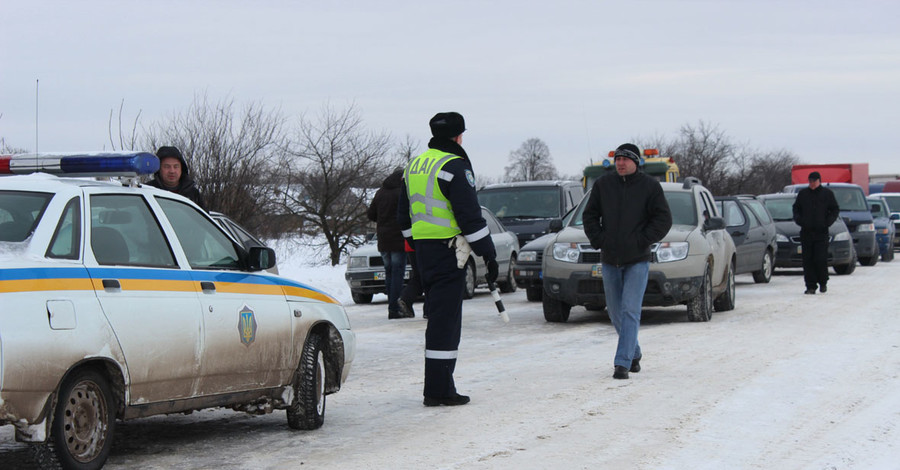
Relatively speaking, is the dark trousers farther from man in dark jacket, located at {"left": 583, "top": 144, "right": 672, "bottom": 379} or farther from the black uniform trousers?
the black uniform trousers

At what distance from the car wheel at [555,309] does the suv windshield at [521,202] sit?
628cm

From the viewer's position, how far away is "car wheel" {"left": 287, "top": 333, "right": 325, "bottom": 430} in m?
7.02

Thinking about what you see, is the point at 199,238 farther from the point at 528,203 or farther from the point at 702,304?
the point at 528,203

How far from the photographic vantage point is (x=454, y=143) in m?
8.20

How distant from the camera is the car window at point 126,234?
18.7 ft

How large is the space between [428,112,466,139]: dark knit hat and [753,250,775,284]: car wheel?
1457cm

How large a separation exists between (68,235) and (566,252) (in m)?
8.83

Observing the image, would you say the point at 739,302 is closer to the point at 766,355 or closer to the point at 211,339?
the point at 766,355

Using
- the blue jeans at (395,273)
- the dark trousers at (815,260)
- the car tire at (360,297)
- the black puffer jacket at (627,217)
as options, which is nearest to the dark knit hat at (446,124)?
the black puffer jacket at (627,217)

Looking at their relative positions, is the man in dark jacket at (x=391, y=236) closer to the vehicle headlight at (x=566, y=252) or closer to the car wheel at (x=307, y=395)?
the vehicle headlight at (x=566, y=252)

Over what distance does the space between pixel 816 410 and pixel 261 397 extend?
11.9 ft

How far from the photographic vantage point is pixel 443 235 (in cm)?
798

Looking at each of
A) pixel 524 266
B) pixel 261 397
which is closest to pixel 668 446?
pixel 261 397

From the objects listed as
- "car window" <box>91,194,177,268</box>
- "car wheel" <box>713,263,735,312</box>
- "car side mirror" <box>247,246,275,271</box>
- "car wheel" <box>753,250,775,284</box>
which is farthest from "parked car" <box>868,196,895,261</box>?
"car window" <box>91,194,177,268</box>
